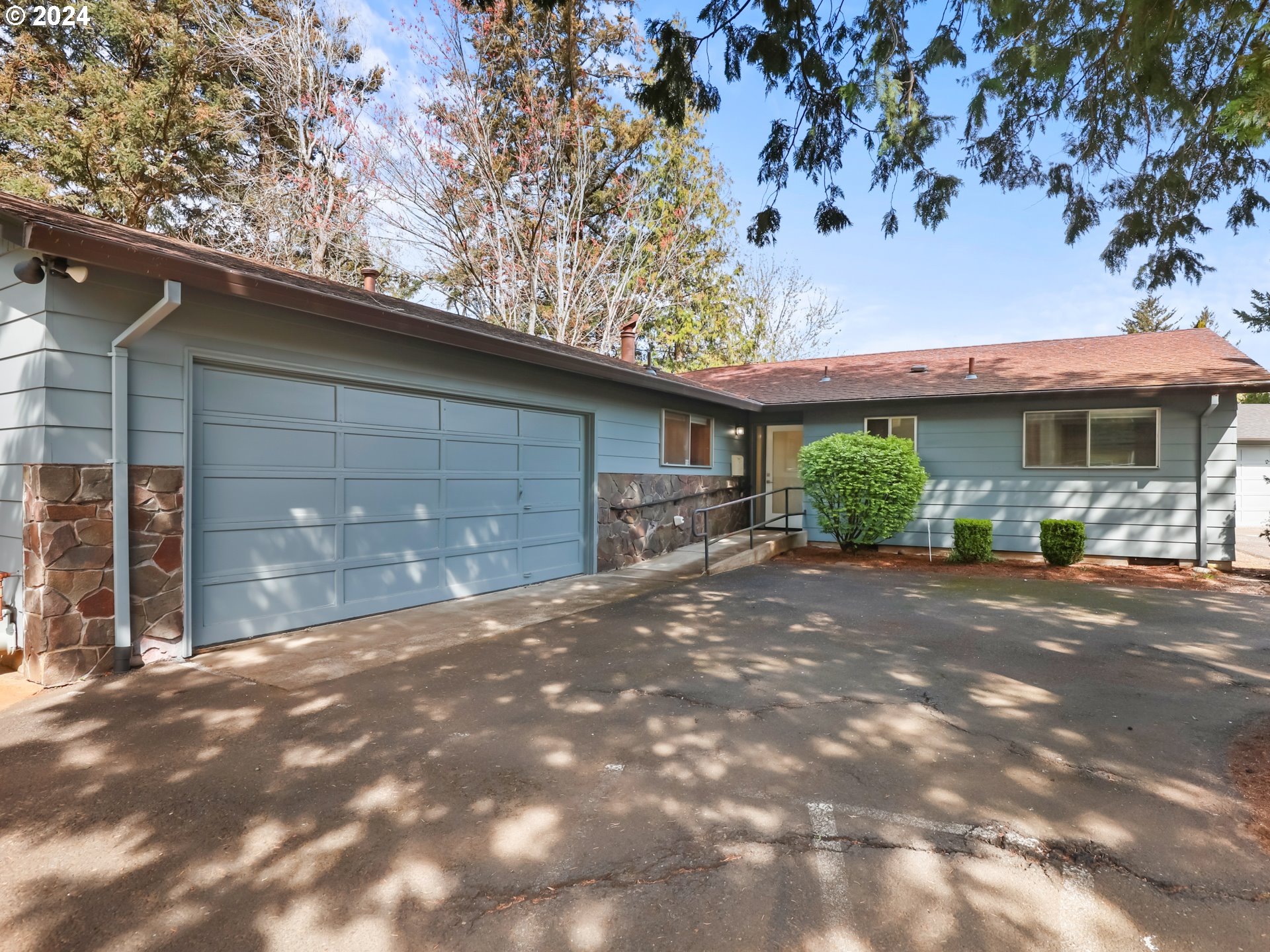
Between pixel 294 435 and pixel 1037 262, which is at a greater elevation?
pixel 1037 262

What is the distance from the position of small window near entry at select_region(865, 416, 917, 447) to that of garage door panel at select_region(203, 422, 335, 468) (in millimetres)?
8550

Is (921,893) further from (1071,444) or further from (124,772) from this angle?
(1071,444)

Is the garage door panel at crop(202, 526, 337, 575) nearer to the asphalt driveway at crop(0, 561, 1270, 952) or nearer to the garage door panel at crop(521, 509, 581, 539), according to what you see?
the asphalt driveway at crop(0, 561, 1270, 952)

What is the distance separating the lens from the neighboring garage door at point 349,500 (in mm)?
4824

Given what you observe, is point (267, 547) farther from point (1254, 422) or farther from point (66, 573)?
point (1254, 422)

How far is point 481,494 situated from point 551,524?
51.2 inches

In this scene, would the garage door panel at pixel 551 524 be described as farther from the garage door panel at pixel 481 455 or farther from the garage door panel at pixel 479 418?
the garage door panel at pixel 479 418

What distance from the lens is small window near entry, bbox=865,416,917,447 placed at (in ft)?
35.0

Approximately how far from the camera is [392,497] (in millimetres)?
6035

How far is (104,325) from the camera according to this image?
4.18 meters

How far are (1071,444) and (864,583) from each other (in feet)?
15.0

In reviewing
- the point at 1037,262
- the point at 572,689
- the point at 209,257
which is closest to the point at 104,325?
the point at 209,257

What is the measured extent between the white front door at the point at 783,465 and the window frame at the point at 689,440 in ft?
5.87

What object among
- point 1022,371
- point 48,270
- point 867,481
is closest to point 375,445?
point 48,270
